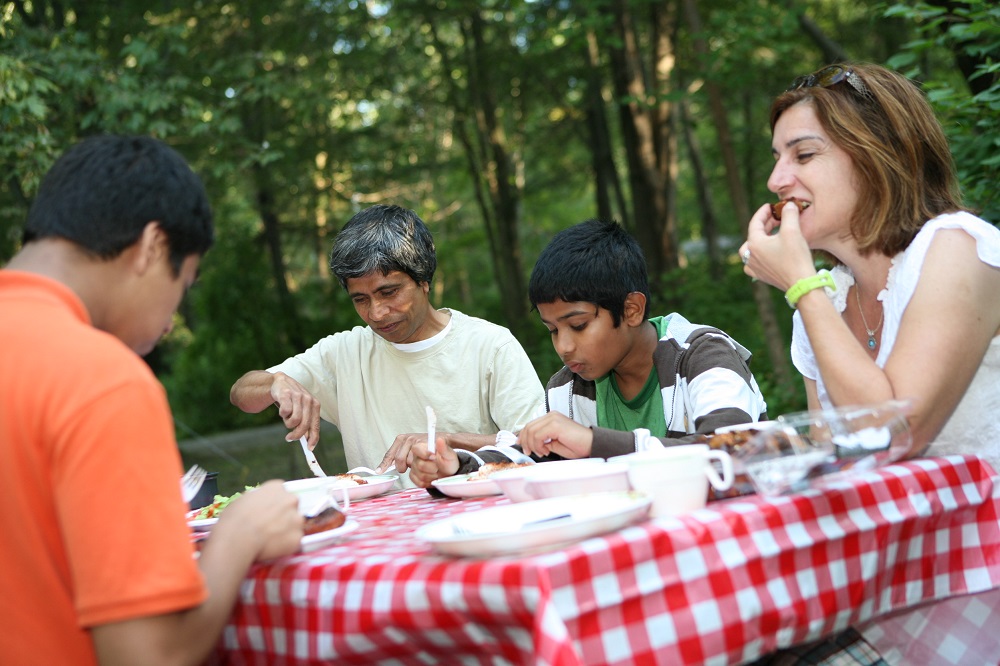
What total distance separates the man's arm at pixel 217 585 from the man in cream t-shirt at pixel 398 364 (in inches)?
59.4

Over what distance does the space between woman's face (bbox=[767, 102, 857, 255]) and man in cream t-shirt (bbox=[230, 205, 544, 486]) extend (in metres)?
1.30

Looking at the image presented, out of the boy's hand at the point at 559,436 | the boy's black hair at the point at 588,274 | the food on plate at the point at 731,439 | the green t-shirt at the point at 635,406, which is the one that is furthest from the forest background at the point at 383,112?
the food on plate at the point at 731,439

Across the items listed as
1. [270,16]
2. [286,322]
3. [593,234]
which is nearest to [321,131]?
[270,16]

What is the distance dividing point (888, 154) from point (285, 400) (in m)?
1.86

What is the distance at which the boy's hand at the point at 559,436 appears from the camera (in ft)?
7.55

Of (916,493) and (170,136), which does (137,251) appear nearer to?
(916,493)

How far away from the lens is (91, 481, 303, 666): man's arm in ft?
4.58

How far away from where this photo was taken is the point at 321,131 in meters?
11.5

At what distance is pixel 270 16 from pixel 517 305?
14.9 feet

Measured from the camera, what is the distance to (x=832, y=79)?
8.10 feet

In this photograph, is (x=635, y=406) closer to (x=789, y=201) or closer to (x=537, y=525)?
(x=789, y=201)

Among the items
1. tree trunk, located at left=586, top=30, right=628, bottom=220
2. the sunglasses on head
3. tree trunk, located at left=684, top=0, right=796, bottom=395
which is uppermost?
tree trunk, located at left=586, top=30, right=628, bottom=220

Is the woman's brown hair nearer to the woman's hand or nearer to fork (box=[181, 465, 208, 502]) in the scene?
the woman's hand

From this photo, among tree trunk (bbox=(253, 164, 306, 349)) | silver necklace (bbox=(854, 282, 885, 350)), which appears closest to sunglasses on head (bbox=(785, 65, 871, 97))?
silver necklace (bbox=(854, 282, 885, 350))
